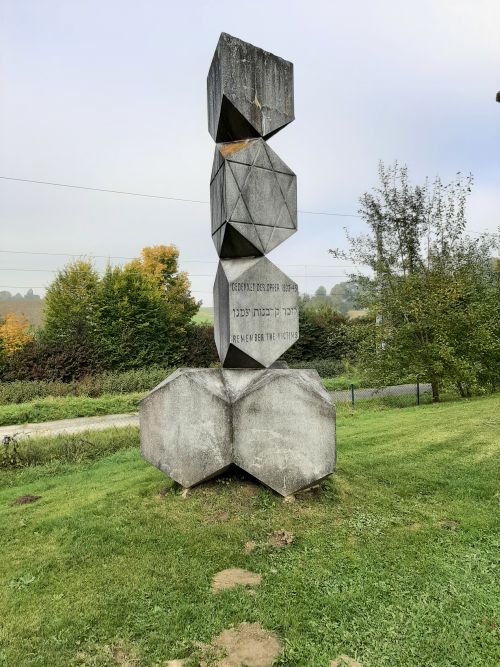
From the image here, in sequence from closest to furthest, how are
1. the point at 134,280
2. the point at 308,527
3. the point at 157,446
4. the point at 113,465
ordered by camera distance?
the point at 308,527, the point at 157,446, the point at 113,465, the point at 134,280

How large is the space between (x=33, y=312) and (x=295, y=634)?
2430 inches

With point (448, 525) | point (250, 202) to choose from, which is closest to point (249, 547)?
point (448, 525)

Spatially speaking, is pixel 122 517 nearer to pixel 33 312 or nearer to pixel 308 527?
pixel 308 527

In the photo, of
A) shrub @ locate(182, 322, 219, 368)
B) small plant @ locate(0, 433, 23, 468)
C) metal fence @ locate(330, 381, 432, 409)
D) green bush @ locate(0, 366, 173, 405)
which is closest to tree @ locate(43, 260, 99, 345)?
green bush @ locate(0, 366, 173, 405)

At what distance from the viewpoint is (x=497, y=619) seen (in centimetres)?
282

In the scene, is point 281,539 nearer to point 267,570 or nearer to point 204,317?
point 267,570

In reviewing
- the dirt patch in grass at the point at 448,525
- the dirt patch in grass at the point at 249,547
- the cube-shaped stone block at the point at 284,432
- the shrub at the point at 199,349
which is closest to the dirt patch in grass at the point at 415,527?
the dirt patch in grass at the point at 448,525

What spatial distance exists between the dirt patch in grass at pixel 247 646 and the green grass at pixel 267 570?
0.06 m

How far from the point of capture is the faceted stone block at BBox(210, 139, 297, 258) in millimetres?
4566

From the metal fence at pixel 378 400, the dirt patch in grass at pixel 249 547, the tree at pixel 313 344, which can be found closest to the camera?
the dirt patch in grass at pixel 249 547

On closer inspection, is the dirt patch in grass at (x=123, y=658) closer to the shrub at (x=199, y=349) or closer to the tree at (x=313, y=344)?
the shrub at (x=199, y=349)

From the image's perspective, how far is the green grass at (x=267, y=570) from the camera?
2.63 metres

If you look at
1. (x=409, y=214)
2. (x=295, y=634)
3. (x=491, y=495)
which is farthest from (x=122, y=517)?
(x=409, y=214)

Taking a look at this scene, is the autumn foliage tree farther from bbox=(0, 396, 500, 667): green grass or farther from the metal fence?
bbox=(0, 396, 500, 667): green grass
